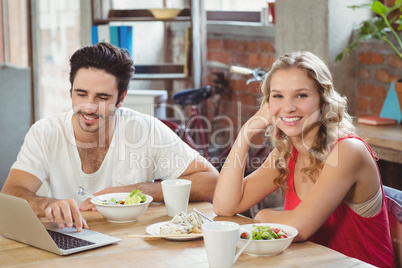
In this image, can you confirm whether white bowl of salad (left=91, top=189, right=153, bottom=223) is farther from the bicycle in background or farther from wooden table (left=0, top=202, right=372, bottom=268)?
the bicycle in background

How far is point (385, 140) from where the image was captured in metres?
2.73

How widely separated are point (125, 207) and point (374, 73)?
2125 millimetres

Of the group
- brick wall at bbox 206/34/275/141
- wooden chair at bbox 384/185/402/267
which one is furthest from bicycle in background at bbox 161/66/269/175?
wooden chair at bbox 384/185/402/267

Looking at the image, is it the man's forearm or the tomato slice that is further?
the man's forearm

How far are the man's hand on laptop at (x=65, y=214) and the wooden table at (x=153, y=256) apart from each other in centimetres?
13

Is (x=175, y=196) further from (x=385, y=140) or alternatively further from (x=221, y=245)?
(x=385, y=140)

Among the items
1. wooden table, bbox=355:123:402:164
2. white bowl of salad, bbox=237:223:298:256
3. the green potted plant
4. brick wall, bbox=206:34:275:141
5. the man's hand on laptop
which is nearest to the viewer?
white bowl of salad, bbox=237:223:298:256

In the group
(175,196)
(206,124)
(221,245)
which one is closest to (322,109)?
(175,196)

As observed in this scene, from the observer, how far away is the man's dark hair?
2264 millimetres

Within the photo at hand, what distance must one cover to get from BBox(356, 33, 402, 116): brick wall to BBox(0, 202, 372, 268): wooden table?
199cm

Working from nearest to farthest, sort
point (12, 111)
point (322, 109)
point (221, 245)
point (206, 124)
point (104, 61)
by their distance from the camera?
1. point (221, 245)
2. point (322, 109)
3. point (104, 61)
4. point (12, 111)
5. point (206, 124)

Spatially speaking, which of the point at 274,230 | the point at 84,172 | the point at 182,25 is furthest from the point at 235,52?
the point at 274,230

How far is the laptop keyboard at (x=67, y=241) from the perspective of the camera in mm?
1565

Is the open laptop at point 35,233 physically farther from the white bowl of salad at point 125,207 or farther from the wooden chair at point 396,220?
the wooden chair at point 396,220
